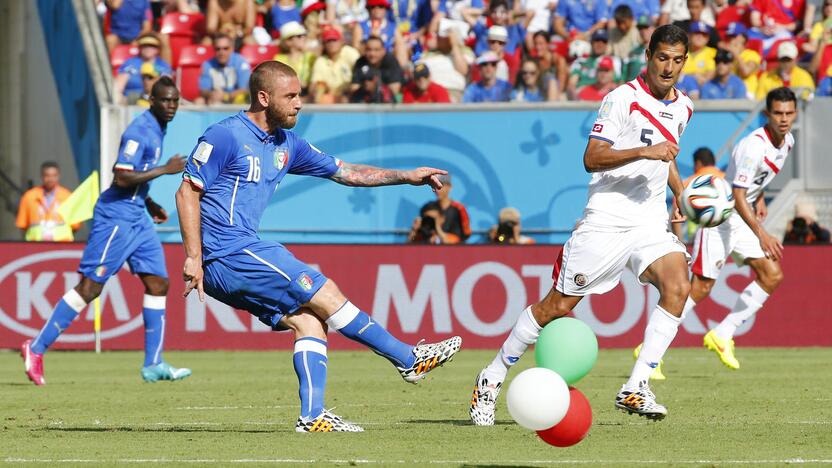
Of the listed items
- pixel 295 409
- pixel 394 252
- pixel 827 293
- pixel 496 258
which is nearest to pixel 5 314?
pixel 394 252

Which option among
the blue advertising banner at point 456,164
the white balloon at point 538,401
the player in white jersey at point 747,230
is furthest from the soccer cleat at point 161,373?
the white balloon at point 538,401

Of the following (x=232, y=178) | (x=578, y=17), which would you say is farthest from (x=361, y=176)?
(x=578, y=17)

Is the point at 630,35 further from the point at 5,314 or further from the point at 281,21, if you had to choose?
the point at 5,314

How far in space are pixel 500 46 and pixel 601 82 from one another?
1787 millimetres

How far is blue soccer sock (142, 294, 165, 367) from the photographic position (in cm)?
1398

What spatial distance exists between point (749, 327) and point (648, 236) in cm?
1009

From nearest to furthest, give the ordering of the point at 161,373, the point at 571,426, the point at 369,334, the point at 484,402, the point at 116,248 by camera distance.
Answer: the point at 571,426 → the point at 369,334 → the point at 484,402 → the point at 116,248 → the point at 161,373

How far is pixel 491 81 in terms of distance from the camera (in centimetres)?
2114

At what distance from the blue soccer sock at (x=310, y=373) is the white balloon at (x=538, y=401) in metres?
1.74

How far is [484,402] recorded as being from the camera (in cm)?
931

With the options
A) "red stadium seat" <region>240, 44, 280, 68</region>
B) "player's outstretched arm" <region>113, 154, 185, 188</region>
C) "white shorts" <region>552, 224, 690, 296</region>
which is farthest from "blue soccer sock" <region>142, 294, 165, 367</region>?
"red stadium seat" <region>240, 44, 280, 68</region>

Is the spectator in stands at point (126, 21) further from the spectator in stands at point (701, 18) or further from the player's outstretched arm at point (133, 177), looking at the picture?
the player's outstretched arm at point (133, 177)

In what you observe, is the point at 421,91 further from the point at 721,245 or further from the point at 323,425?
the point at 323,425

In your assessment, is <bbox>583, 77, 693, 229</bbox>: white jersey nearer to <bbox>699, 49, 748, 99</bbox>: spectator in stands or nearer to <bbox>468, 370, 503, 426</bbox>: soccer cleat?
<bbox>468, 370, 503, 426</bbox>: soccer cleat
